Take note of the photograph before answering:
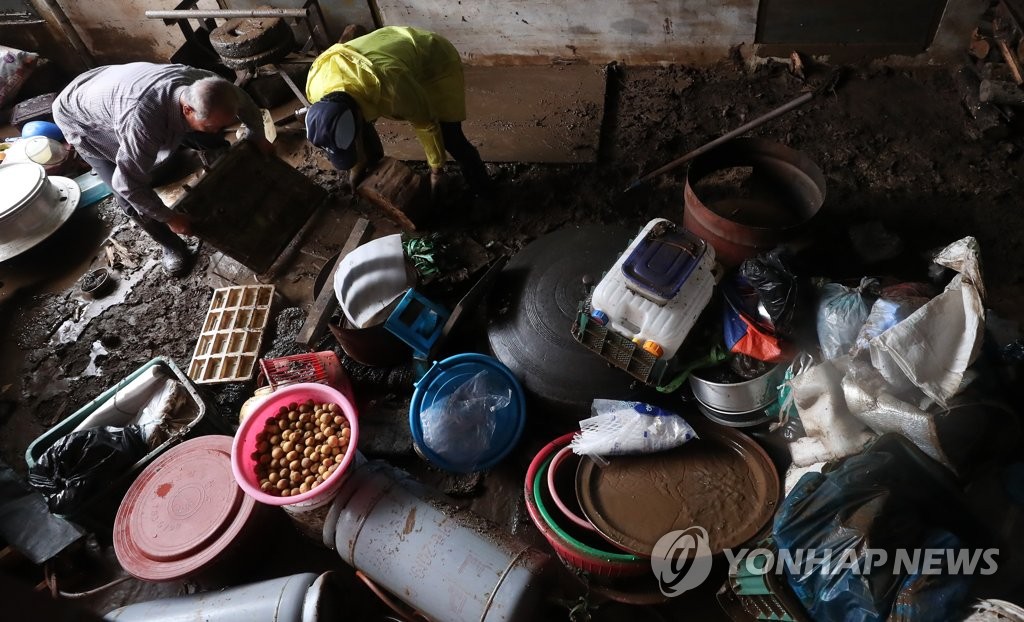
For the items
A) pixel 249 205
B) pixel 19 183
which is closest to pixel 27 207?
pixel 19 183

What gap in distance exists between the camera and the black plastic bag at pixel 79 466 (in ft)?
9.87

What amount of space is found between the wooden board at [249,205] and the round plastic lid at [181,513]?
1.75m

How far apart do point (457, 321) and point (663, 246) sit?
1388mm

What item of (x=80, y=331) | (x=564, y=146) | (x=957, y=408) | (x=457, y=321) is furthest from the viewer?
(x=564, y=146)

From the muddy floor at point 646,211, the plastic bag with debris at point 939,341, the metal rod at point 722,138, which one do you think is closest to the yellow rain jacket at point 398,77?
the muddy floor at point 646,211

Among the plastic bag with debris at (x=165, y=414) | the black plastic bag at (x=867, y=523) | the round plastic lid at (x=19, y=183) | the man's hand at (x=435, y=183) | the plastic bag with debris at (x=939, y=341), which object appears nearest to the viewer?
the black plastic bag at (x=867, y=523)

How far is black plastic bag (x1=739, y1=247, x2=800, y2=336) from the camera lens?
9.09ft

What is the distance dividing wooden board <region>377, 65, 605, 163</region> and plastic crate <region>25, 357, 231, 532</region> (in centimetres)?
279

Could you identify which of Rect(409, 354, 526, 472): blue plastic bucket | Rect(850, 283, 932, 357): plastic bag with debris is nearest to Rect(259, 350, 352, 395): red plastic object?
Rect(409, 354, 526, 472): blue plastic bucket

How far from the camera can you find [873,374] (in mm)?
2436

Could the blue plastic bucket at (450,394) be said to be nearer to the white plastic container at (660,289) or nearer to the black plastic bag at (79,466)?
the white plastic container at (660,289)

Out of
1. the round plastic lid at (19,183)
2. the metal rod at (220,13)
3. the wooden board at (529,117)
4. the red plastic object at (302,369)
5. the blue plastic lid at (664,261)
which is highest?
the metal rod at (220,13)

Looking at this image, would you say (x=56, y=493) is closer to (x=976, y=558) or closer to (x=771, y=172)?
(x=976, y=558)

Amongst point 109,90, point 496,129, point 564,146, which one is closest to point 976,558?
point 564,146
